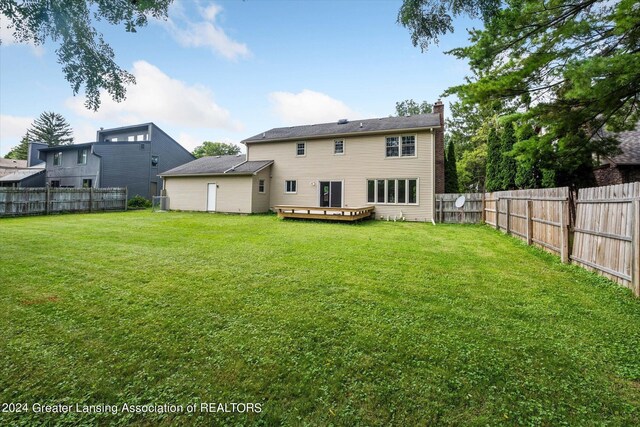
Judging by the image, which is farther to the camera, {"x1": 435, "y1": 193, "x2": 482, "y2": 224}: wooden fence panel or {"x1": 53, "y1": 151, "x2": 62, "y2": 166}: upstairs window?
{"x1": 53, "y1": 151, "x2": 62, "y2": 166}: upstairs window

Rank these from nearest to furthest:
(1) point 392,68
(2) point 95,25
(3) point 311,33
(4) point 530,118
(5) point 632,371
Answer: (5) point 632,371, (2) point 95,25, (4) point 530,118, (3) point 311,33, (1) point 392,68

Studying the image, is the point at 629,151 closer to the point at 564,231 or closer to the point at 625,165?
the point at 625,165

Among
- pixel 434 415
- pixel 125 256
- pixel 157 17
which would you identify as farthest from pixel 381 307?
pixel 125 256

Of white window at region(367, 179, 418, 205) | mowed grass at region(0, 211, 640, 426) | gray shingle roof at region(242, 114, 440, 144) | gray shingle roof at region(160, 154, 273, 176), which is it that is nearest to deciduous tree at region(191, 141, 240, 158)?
gray shingle roof at region(160, 154, 273, 176)

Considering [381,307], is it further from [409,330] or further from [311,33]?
[311,33]

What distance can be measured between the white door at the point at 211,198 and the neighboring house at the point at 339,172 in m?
0.07

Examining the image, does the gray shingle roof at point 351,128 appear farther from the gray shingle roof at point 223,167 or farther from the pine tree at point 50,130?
the pine tree at point 50,130

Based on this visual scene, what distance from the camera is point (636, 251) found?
4.39m

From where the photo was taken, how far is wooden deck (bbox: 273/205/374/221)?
13.6 metres

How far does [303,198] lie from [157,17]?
48.1 ft

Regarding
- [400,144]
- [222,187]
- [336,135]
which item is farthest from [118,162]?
[400,144]

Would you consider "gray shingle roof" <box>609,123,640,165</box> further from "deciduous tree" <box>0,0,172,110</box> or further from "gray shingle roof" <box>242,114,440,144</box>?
"deciduous tree" <box>0,0,172,110</box>

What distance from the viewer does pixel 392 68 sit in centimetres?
885

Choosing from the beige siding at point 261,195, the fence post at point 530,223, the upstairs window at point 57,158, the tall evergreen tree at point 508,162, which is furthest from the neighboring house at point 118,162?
the tall evergreen tree at point 508,162
